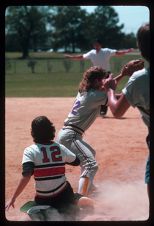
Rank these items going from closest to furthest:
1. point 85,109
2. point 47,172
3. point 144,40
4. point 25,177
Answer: point 144,40
point 25,177
point 47,172
point 85,109

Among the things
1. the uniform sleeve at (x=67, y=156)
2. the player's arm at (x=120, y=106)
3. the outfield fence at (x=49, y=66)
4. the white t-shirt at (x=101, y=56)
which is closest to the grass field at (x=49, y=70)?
the outfield fence at (x=49, y=66)

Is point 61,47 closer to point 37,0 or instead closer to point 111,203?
point 111,203

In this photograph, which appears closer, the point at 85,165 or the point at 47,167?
the point at 47,167

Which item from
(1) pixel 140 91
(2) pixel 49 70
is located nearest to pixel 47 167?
(1) pixel 140 91

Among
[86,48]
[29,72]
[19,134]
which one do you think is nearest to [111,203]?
[19,134]

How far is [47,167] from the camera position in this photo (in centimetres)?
379

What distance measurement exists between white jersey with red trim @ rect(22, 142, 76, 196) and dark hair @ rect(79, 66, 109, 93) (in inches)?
43.3

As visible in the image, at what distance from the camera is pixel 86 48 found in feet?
106

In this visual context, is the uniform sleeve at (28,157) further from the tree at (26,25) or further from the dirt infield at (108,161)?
the tree at (26,25)

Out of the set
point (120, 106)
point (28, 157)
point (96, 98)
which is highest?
point (120, 106)

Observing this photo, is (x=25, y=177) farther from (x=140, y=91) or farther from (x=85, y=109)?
(x=85, y=109)

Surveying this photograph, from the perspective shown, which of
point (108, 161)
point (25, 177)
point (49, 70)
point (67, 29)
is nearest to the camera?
point (25, 177)

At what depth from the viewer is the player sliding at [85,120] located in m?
4.77

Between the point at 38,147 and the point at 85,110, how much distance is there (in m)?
1.16
